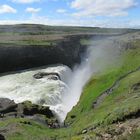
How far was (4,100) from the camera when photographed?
68.1 meters

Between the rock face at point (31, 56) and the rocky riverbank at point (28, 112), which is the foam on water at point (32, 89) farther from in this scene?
the rock face at point (31, 56)

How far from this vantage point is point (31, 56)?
429ft

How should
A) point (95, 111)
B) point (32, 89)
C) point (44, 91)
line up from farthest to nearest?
point (32, 89) → point (44, 91) → point (95, 111)

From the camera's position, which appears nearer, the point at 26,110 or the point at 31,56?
the point at 26,110

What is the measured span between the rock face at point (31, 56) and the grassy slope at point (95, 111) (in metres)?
47.3

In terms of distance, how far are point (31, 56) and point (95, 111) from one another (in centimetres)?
8215

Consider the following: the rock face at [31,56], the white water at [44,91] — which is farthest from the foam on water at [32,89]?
the rock face at [31,56]

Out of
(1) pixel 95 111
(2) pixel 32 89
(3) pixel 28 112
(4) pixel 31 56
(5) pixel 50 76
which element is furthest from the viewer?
(4) pixel 31 56

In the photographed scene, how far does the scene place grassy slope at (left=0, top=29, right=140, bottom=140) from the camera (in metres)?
39.7

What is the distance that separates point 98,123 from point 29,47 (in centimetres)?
9705

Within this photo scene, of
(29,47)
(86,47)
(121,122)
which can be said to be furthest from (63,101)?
(86,47)

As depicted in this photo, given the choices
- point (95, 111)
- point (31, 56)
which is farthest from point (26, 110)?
point (31, 56)

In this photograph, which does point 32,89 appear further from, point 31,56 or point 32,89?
point 31,56

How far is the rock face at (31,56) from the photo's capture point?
12275 centimetres
